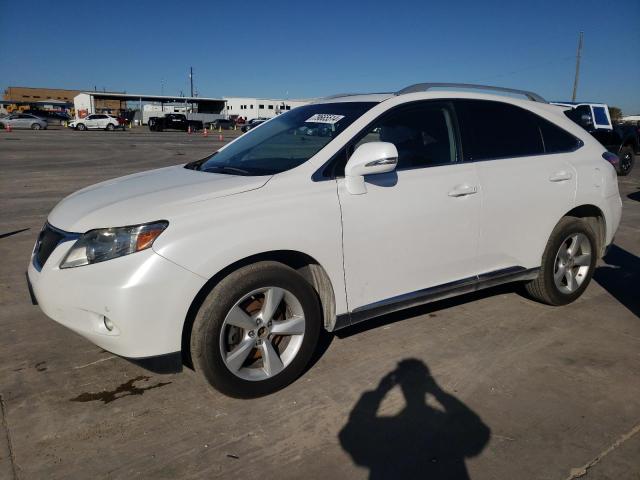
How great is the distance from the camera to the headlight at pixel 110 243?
8.40ft

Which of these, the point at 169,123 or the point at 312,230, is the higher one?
the point at 169,123

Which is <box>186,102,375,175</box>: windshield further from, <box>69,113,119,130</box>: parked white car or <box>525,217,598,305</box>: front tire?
<box>69,113,119,130</box>: parked white car

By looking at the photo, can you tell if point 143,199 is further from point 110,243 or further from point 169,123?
point 169,123

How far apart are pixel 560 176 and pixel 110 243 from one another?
3325mm

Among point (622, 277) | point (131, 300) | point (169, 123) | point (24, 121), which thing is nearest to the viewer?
point (131, 300)

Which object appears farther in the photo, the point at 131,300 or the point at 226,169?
the point at 226,169

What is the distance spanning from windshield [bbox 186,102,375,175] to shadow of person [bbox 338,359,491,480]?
1.51 m

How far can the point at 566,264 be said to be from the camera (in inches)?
171

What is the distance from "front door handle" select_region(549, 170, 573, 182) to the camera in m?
4.01

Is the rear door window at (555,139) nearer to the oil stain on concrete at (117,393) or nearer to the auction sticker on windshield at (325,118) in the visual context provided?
the auction sticker on windshield at (325,118)

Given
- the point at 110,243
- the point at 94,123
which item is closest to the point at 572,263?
the point at 110,243

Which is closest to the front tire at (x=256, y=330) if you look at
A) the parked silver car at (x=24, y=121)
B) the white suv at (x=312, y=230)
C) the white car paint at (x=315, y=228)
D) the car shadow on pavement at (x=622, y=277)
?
the white suv at (x=312, y=230)

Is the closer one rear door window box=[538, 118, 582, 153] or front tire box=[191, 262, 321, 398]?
front tire box=[191, 262, 321, 398]

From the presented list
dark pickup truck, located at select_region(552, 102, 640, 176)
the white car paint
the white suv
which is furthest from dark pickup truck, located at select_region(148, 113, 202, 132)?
the white car paint
